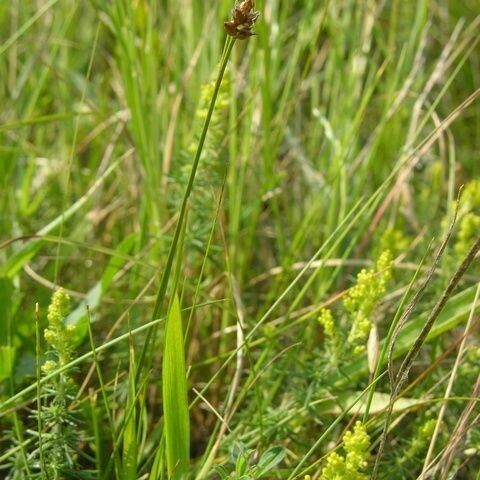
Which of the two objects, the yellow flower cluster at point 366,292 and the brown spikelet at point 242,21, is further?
the yellow flower cluster at point 366,292

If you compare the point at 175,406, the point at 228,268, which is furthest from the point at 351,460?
the point at 228,268

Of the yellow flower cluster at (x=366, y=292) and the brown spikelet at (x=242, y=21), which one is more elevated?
the brown spikelet at (x=242, y=21)

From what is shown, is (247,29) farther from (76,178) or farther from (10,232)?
(76,178)

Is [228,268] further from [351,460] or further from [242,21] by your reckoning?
[242,21]

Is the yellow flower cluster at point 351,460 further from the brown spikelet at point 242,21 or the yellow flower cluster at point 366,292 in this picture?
the brown spikelet at point 242,21

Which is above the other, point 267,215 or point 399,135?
point 399,135

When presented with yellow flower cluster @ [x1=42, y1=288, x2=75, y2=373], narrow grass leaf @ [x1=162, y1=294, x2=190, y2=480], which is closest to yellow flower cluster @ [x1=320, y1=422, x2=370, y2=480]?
narrow grass leaf @ [x1=162, y1=294, x2=190, y2=480]

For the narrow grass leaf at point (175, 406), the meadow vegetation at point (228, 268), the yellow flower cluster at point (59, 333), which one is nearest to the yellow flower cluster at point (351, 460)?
the meadow vegetation at point (228, 268)

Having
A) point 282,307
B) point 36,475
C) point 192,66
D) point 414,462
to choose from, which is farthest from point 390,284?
point 36,475
